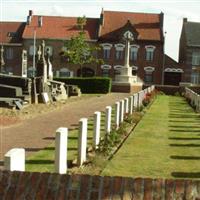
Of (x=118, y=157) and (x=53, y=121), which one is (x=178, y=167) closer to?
(x=118, y=157)

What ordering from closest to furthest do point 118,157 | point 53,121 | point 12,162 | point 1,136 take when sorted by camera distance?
1. point 12,162
2. point 118,157
3. point 1,136
4. point 53,121

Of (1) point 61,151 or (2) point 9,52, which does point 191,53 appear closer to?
(2) point 9,52

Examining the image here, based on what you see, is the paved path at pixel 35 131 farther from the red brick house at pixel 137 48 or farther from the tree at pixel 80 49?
the red brick house at pixel 137 48

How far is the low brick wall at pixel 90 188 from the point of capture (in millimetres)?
5227

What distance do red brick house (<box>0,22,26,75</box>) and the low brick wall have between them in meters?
71.8

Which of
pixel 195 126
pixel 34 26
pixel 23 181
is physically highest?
pixel 34 26

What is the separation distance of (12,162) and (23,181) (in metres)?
0.96

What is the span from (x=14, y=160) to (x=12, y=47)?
236 feet

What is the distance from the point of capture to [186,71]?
7388 cm

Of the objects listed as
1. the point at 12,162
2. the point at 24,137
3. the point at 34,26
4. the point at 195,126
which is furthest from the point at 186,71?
the point at 12,162

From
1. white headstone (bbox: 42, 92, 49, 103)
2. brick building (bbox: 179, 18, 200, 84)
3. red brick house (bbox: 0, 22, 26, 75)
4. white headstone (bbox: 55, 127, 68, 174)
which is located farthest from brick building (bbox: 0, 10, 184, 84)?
white headstone (bbox: 55, 127, 68, 174)

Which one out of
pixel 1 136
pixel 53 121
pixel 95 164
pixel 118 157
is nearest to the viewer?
pixel 95 164

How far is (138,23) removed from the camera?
77125 millimetres

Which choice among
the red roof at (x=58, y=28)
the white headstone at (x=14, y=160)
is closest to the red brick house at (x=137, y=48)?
the red roof at (x=58, y=28)
